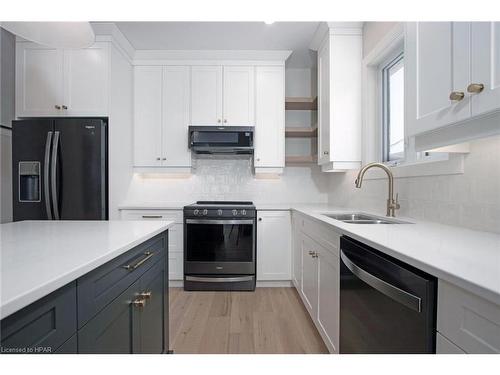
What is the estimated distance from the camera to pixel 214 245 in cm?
279

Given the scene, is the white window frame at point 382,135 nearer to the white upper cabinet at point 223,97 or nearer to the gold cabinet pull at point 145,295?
the white upper cabinet at point 223,97

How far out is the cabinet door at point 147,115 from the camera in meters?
3.08

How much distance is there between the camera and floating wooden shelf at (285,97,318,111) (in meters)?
3.21

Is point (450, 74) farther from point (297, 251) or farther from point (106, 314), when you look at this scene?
point (297, 251)

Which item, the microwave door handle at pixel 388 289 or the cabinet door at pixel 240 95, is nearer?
the microwave door handle at pixel 388 289

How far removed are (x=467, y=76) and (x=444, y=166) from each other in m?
0.69

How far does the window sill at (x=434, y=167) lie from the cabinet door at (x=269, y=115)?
1373 mm

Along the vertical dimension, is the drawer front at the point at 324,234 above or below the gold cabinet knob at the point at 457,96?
below

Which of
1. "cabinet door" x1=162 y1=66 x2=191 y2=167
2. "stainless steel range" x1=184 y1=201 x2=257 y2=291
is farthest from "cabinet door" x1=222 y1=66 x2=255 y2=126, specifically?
"stainless steel range" x1=184 y1=201 x2=257 y2=291

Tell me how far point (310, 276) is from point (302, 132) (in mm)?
1753

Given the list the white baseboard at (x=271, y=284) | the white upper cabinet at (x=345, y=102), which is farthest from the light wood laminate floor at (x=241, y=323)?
the white upper cabinet at (x=345, y=102)

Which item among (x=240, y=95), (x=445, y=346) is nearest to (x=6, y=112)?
Result: (x=240, y=95)

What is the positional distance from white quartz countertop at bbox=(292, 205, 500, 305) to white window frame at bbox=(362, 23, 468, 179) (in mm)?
373
